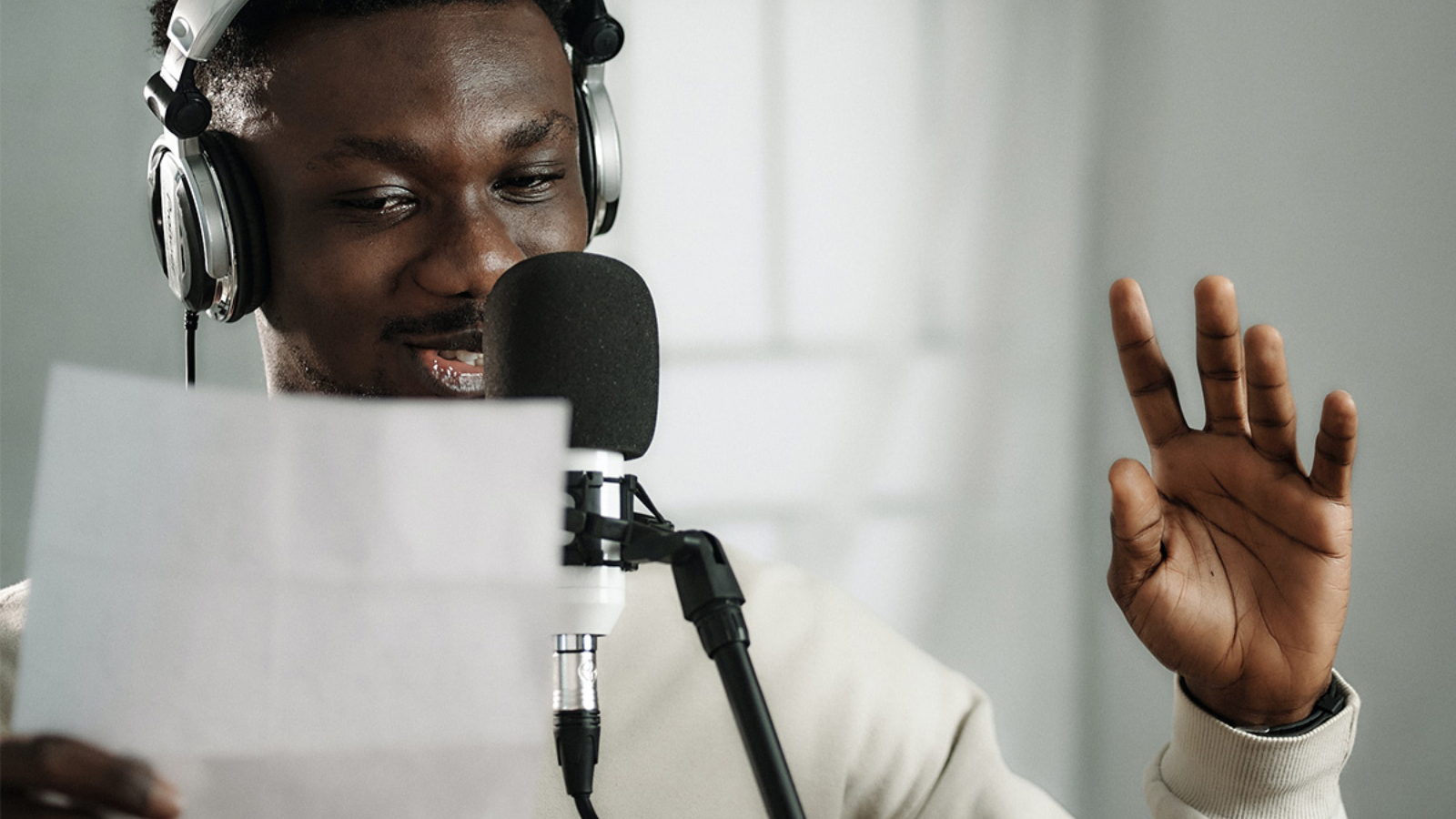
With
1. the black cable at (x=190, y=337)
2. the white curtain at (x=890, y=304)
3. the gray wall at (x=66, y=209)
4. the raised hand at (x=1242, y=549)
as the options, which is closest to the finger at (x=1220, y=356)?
the raised hand at (x=1242, y=549)

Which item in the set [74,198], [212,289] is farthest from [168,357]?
[212,289]

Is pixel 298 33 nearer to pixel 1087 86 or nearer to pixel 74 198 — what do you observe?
pixel 74 198

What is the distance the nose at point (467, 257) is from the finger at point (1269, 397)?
0.50 m

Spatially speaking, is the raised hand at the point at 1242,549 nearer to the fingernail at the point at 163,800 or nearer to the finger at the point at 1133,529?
the finger at the point at 1133,529

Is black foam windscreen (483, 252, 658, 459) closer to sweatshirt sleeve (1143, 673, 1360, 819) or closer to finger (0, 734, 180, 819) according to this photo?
finger (0, 734, 180, 819)

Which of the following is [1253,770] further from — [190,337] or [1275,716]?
[190,337]

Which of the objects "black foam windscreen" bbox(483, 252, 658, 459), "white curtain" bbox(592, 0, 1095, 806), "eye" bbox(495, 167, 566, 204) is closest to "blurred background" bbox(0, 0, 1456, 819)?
"white curtain" bbox(592, 0, 1095, 806)

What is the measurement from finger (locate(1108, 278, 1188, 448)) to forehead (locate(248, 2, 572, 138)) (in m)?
Result: 0.46

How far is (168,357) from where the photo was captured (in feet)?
5.69

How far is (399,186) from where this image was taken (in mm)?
884

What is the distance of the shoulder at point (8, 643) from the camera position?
3.04 ft

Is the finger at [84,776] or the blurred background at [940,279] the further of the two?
the blurred background at [940,279]

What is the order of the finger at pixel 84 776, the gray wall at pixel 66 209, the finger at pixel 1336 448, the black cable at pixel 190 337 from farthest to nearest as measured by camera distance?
the gray wall at pixel 66 209 < the black cable at pixel 190 337 < the finger at pixel 1336 448 < the finger at pixel 84 776

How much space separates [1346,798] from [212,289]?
61.3 inches
